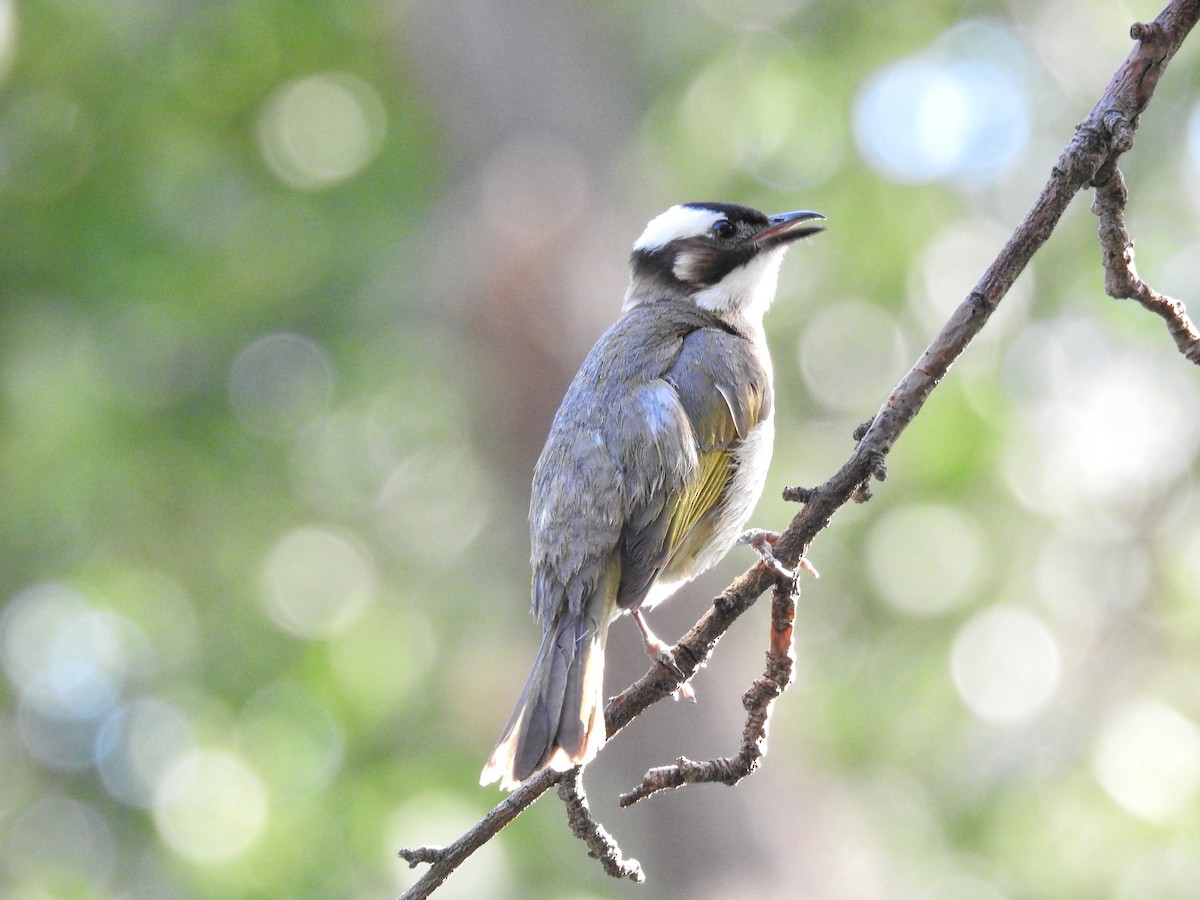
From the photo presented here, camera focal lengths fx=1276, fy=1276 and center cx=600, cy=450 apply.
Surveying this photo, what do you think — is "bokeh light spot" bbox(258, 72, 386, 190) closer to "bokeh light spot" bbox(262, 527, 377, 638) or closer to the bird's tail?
"bokeh light spot" bbox(262, 527, 377, 638)

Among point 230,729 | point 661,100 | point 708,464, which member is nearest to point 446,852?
point 708,464

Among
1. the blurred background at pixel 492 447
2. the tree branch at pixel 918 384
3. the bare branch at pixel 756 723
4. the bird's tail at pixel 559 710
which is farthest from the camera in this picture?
the blurred background at pixel 492 447

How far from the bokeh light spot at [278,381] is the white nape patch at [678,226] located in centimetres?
462

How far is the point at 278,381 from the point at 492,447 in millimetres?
2073

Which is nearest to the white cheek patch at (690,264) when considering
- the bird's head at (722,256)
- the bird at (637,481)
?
the bird's head at (722,256)

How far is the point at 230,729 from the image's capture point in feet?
26.6

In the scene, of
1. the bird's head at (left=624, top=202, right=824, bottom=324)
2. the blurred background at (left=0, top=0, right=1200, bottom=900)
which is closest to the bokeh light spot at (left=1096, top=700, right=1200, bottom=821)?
the blurred background at (left=0, top=0, right=1200, bottom=900)

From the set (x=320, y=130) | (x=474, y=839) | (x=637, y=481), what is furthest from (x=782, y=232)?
(x=320, y=130)

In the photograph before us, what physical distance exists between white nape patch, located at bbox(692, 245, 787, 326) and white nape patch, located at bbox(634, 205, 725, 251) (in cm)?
23

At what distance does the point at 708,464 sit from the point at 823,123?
19.8 feet

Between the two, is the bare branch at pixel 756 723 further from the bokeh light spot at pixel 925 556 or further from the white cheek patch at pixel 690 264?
the bokeh light spot at pixel 925 556

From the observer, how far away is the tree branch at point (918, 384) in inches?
82.0

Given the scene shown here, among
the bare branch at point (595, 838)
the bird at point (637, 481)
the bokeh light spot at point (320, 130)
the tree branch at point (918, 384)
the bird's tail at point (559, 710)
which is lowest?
the bare branch at point (595, 838)

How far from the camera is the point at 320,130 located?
390 inches
